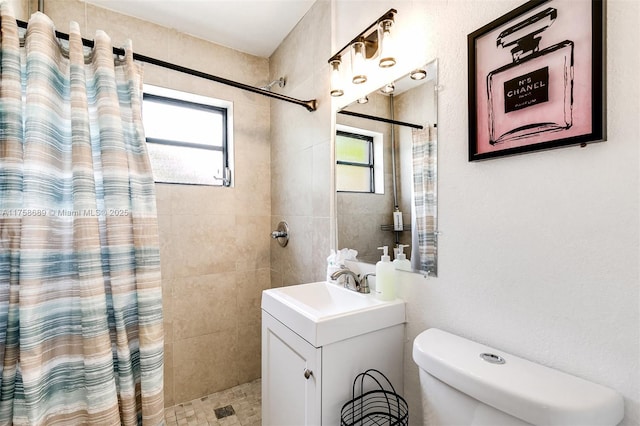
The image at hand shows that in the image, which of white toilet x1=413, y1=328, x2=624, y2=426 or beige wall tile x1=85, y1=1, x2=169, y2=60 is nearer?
white toilet x1=413, y1=328, x2=624, y2=426

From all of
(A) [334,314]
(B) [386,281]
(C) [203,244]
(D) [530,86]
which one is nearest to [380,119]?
(D) [530,86]

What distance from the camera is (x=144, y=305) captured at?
1.26m

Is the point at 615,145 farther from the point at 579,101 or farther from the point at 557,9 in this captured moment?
the point at 557,9

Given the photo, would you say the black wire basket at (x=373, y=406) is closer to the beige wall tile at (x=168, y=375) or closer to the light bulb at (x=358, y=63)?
the light bulb at (x=358, y=63)

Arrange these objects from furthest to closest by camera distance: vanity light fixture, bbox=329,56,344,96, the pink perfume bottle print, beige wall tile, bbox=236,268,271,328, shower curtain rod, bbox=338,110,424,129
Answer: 1. beige wall tile, bbox=236,268,271,328
2. vanity light fixture, bbox=329,56,344,96
3. shower curtain rod, bbox=338,110,424,129
4. the pink perfume bottle print

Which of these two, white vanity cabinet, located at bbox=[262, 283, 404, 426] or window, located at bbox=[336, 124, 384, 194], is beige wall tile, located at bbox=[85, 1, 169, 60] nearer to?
window, located at bbox=[336, 124, 384, 194]

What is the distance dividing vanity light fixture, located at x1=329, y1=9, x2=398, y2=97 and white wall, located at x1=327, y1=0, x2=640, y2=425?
108 mm

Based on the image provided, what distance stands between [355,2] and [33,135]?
5.07ft

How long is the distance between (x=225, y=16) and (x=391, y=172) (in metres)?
1.55

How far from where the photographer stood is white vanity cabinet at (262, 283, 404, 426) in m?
1.02

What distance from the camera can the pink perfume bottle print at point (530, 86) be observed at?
2.43ft

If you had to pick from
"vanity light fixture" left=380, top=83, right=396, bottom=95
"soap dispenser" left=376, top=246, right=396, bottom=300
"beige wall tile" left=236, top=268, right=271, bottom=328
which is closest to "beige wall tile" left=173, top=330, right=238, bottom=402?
"beige wall tile" left=236, top=268, right=271, bottom=328

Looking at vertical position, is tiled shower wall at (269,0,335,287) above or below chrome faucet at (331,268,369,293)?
above

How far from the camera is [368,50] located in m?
1.38
